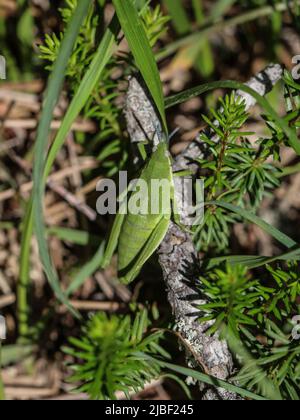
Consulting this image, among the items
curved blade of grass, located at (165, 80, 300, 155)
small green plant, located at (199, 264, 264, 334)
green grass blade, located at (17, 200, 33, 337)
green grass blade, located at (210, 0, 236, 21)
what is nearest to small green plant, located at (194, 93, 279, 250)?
curved blade of grass, located at (165, 80, 300, 155)

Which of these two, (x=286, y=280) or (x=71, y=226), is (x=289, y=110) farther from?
(x=71, y=226)

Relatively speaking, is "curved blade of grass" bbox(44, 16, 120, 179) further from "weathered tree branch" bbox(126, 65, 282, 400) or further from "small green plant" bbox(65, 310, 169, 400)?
"small green plant" bbox(65, 310, 169, 400)

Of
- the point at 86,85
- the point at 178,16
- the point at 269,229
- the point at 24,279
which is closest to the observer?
the point at 269,229

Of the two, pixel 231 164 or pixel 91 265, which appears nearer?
pixel 231 164

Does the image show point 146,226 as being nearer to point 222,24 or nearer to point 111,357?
point 111,357

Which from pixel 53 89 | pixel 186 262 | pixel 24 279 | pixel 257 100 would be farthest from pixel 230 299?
pixel 24 279
